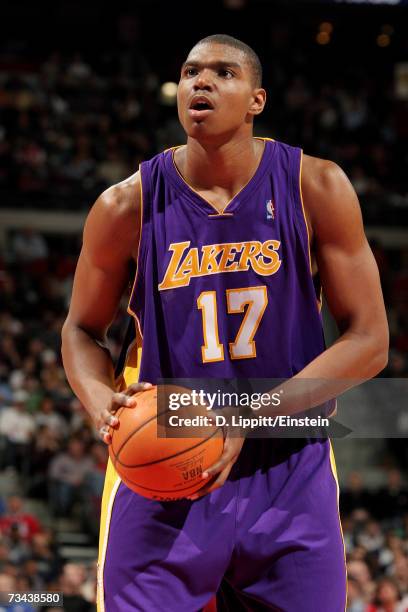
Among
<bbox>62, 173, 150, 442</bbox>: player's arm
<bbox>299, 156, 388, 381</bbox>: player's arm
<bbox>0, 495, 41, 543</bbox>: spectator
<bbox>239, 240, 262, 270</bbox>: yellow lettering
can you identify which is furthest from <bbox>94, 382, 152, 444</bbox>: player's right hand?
<bbox>0, 495, 41, 543</bbox>: spectator

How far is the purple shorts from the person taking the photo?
2.90 metres

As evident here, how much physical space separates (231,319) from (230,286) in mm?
101

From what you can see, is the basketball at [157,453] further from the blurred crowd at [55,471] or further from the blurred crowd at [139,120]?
the blurred crowd at [139,120]

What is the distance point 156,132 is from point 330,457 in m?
13.9

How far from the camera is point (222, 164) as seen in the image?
10.5 feet

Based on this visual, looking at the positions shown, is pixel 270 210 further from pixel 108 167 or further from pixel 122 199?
pixel 108 167

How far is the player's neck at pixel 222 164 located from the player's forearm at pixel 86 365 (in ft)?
2.03

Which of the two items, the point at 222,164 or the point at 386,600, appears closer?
the point at 222,164

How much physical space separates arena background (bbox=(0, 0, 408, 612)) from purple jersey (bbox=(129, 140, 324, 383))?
4.61m

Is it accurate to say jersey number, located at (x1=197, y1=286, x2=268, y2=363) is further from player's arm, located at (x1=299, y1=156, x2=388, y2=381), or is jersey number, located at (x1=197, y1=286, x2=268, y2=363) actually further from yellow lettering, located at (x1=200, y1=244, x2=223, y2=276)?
player's arm, located at (x1=299, y1=156, x2=388, y2=381)

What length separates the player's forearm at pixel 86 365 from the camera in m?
3.18

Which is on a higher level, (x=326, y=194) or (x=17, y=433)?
(x=17, y=433)

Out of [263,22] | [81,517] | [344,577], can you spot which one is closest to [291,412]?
[344,577]

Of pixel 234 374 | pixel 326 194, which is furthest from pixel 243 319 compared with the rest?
pixel 326 194
